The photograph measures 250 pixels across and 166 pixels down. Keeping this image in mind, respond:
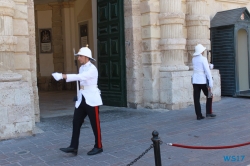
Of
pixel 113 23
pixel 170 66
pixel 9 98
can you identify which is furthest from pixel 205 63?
pixel 9 98

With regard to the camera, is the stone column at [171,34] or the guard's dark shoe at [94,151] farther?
the stone column at [171,34]

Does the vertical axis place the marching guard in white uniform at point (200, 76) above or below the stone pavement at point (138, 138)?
above

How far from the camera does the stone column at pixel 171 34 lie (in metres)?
9.47

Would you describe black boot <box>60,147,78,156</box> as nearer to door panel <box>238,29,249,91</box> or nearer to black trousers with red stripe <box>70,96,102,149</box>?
black trousers with red stripe <box>70,96,102,149</box>

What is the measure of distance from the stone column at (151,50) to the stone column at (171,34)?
0.17m

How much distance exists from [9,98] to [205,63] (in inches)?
168

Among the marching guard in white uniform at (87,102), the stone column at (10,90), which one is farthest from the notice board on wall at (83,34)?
the marching guard in white uniform at (87,102)

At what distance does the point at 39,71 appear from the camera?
1773 centimetres

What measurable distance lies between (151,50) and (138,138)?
3.74 m

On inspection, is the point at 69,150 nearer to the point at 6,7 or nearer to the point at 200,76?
the point at 6,7

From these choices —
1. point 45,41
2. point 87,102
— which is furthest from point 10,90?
point 45,41

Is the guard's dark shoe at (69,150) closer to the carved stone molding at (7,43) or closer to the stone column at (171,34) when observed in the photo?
the carved stone molding at (7,43)

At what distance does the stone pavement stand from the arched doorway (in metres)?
2.24

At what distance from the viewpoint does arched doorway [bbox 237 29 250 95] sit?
462 inches
